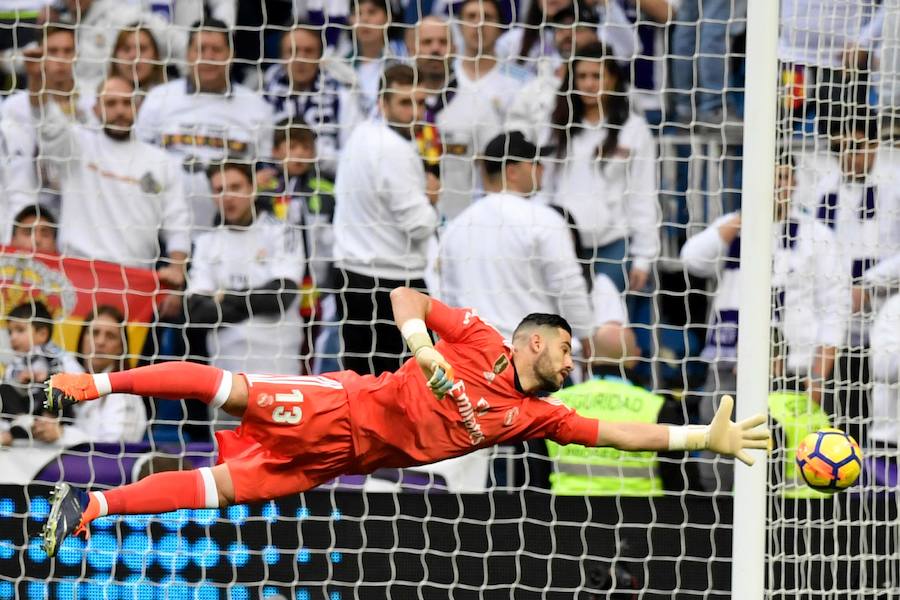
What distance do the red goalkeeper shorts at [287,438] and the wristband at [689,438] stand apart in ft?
3.98

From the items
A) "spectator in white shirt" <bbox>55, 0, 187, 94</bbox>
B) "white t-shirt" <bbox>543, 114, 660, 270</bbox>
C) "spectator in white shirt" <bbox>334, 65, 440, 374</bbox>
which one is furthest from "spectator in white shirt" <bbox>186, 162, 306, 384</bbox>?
"white t-shirt" <bbox>543, 114, 660, 270</bbox>

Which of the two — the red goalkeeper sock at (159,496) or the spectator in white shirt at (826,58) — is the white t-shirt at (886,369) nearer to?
the spectator in white shirt at (826,58)

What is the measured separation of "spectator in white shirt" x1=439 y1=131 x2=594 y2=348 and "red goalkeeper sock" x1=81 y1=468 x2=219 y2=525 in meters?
2.38

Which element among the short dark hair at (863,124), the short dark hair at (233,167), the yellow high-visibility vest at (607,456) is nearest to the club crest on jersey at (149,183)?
the short dark hair at (233,167)

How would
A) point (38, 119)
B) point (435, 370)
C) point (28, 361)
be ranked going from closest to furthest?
point (435, 370), point (28, 361), point (38, 119)

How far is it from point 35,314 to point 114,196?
81cm

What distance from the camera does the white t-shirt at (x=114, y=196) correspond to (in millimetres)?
7625

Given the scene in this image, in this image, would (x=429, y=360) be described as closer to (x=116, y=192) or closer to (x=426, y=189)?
(x=426, y=189)

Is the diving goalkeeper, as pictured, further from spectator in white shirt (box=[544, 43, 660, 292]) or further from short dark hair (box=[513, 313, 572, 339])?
spectator in white shirt (box=[544, 43, 660, 292])

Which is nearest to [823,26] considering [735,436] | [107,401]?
[735,436]

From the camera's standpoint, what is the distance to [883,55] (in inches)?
276

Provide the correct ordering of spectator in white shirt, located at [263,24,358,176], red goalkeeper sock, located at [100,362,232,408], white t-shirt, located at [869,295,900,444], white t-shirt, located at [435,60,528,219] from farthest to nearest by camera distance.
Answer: white t-shirt, located at [435,60,528,219] < spectator in white shirt, located at [263,24,358,176] < white t-shirt, located at [869,295,900,444] < red goalkeeper sock, located at [100,362,232,408]

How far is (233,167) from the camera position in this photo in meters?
7.68

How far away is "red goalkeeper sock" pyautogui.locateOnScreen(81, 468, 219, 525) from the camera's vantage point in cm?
502
